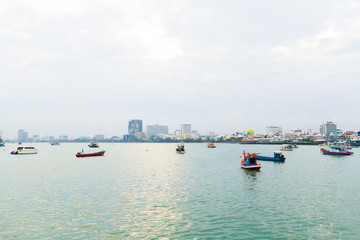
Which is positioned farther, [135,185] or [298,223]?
[135,185]

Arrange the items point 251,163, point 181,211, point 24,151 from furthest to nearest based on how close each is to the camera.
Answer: point 24,151 → point 251,163 → point 181,211

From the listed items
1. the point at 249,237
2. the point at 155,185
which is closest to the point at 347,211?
the point at 249,237

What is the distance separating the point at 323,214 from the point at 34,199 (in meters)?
39.2

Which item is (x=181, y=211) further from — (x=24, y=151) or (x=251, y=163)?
(x=24, y=151)

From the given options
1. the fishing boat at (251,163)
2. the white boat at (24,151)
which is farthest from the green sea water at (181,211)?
the white boat at (24,151)

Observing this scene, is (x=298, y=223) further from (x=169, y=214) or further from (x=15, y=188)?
(x=15, y=188)

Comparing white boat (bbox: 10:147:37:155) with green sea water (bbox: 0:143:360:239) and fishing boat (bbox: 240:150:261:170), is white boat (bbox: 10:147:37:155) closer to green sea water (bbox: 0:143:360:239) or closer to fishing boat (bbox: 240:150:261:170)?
green sea water (bbox: 0:143:360:239)

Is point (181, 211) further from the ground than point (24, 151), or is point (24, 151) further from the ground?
point (24, 151)

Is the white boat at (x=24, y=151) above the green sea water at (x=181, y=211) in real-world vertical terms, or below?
above

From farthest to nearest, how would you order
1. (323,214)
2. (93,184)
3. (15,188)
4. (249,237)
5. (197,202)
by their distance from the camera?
(93,184) → (15,188) → (197,202) → (323,214) → (249,237)

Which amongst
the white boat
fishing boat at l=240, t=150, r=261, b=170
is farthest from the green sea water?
the white boat

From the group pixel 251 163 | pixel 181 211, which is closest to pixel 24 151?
pixel 251 163

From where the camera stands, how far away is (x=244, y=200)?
37500mm

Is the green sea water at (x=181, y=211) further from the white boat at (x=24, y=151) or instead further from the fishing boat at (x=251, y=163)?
the white boat at (x=24, y=151)
